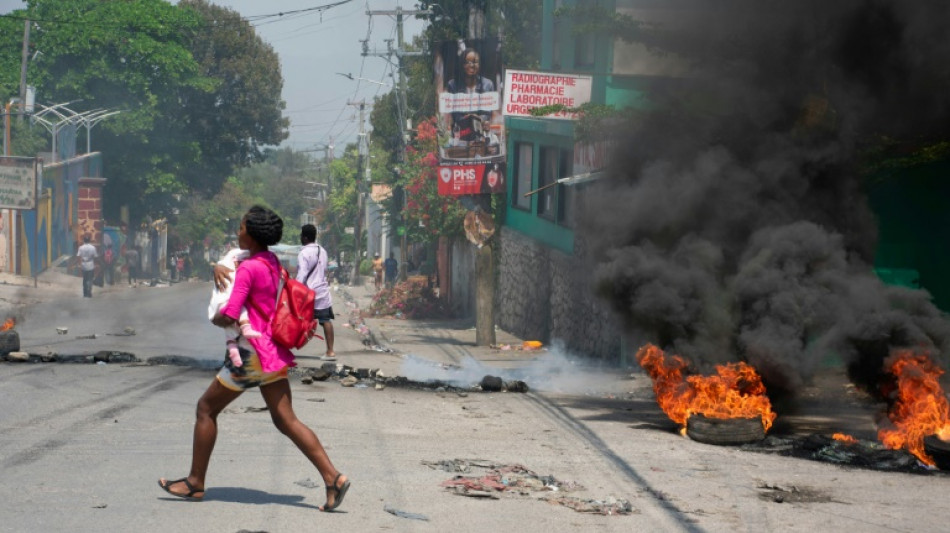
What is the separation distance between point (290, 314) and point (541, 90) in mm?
13482

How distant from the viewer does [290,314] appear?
6.18m

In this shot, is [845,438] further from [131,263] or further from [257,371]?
[131,263]

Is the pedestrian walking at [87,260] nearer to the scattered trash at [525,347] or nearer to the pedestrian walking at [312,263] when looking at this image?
the scattered trash at [525,347]

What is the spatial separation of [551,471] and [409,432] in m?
1.78

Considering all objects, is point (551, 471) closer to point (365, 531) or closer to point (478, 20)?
point (365, 531)

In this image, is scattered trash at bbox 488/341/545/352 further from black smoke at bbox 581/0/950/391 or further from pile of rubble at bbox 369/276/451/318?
pile of rubble at bbox 369/276/451/318

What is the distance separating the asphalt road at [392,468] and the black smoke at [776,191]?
1221 mm

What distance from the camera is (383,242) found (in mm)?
71500

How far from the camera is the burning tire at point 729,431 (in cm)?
899

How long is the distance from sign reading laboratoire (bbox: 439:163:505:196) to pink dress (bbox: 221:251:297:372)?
1504cm

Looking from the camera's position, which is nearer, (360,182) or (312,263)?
(312,263)

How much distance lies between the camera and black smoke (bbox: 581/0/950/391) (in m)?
9.73

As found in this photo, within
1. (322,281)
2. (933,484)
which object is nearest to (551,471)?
(933,484)

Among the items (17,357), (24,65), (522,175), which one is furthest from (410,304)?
(17,357)
